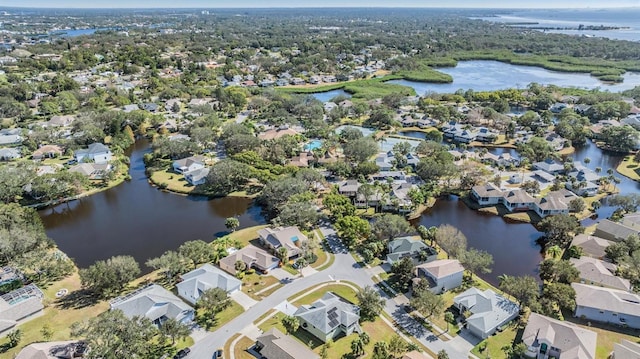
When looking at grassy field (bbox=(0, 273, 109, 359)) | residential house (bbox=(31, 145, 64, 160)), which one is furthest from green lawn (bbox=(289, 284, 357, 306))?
residential house (bbox=(31, 145, 64, 160))

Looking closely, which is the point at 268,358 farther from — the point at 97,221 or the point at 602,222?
the point at 602,222

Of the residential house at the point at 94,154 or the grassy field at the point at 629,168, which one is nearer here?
the grassy field at the point at 629,168

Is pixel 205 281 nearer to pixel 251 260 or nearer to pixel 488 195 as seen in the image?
pixel 251 260

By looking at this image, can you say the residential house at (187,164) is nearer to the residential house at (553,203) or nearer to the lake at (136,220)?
the lake at (136,220)

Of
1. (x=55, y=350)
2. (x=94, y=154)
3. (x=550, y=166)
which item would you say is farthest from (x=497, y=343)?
(x=94, y=154)

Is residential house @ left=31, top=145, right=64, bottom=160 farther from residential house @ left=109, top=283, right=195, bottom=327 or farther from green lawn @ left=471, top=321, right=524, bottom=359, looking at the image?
green lawn @ left=471, top=321, right=524, bottom=359

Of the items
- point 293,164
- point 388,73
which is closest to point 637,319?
point 293,164

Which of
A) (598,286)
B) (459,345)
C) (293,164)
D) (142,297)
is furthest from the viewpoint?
(293,164)

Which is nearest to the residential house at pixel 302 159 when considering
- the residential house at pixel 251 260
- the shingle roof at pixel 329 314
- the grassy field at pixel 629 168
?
the residential house at pixel 251 260
